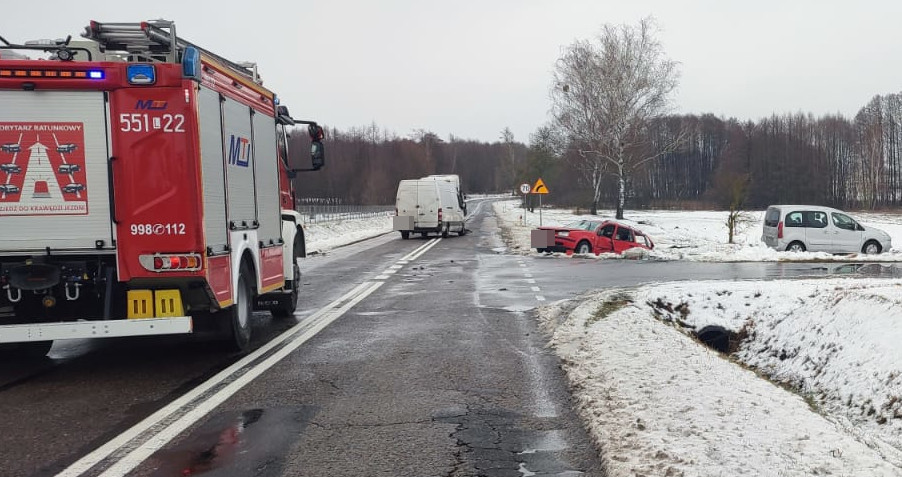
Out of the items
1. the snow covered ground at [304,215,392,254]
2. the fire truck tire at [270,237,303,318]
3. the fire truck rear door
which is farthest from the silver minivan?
the fire truck rear door

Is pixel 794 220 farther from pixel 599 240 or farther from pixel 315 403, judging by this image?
pixel 315 403

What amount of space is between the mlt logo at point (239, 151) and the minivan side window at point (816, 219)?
18703 millimetres

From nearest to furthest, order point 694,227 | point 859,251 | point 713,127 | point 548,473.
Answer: point 548,473 → point 859,251 → point 694,227 → point 713,127

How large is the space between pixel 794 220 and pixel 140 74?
66.3 feet

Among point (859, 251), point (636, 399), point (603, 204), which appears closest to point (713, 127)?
point (603, 204)

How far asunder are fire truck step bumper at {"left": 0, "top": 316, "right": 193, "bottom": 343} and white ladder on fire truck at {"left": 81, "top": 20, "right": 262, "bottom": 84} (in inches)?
91.0

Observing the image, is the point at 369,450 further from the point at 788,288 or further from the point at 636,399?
A: the point at 788,288

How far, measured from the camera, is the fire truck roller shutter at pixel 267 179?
8281 millimetres

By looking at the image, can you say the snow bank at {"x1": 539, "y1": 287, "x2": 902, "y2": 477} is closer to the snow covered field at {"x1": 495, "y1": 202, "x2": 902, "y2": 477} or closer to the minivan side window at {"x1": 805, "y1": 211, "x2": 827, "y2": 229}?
the snow covered field at {"x1": 495, "y1": 202, "x2": 902, "y2": 477}

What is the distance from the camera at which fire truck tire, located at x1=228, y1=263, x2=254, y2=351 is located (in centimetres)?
748

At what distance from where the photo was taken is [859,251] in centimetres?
2150

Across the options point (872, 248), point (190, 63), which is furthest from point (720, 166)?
point (190, 63)

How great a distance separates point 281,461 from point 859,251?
21.7 meters

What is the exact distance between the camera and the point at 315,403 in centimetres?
566
